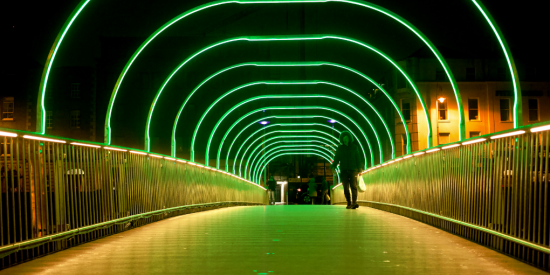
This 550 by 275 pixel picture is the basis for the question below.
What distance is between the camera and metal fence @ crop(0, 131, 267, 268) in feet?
19.5

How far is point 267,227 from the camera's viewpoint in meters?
9.77

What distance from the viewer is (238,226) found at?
1012 centimetres

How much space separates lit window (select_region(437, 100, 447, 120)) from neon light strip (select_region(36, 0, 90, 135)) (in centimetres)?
4238

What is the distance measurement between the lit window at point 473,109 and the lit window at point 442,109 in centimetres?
199

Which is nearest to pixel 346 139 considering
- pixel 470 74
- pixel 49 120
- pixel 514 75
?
pixel 514 75

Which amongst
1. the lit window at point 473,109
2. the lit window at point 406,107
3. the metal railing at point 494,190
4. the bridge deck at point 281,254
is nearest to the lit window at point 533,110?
the lit window at point 473,109

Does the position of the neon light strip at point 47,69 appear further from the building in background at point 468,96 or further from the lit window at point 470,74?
the lit window at point 470,74

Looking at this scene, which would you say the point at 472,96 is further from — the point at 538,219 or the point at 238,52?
the point at 538,219

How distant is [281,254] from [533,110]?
159 ft

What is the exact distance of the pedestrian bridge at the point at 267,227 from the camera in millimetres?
5547

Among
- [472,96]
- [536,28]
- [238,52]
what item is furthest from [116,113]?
[536,28]

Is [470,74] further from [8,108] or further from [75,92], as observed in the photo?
[8,108]

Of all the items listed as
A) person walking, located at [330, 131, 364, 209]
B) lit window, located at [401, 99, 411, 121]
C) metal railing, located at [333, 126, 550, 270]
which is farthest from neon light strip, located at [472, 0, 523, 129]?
lit window, located at [401, 99, 411, 121]

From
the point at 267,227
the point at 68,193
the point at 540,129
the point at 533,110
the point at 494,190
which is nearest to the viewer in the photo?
the point at 540,129
